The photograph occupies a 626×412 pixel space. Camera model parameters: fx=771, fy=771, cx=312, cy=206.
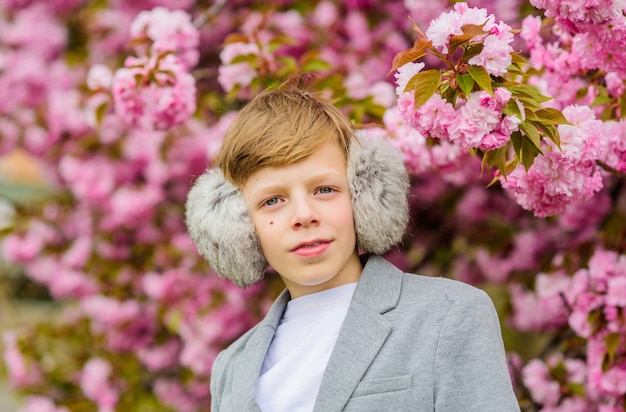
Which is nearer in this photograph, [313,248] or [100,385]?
[313,248]

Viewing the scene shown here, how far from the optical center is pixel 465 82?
63.9 inches

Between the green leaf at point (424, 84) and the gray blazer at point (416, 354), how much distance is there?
0.47 metres

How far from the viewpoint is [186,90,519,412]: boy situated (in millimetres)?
1682

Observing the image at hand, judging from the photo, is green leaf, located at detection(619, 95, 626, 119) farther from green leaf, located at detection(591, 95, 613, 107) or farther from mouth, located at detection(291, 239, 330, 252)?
mouth, located at detection(291, 239, 330, 252)

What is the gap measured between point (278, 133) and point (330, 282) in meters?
0.39

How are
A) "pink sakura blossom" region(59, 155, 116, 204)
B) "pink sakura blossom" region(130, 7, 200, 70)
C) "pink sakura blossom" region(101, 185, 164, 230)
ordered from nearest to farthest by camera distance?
"pink sakura blossom" region(130, 7, 200, 70)
"pink sakura blossom" region(101, 185, 164, 230)
"pink sakura blossom" region(59, 155, 116, 204)

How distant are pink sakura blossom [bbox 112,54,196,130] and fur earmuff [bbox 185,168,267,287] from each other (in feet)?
2.40

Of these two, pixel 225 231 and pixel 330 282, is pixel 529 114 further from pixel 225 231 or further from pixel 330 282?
pixel 225 231

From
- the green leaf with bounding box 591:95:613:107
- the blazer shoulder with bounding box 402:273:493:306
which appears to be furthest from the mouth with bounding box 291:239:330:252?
the green leaf with bounding box 591:95:613:107

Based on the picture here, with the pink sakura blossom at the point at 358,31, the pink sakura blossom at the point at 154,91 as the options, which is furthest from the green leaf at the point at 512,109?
the pink sakura blossom at the point at 358,31

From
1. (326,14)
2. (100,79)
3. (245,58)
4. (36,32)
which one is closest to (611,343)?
(245,58)

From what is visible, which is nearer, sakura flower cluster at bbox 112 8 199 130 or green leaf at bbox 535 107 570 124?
green leaf at bbox 535 107 570 124

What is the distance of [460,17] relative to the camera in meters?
1.62

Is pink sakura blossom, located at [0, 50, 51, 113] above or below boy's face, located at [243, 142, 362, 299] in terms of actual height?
above
